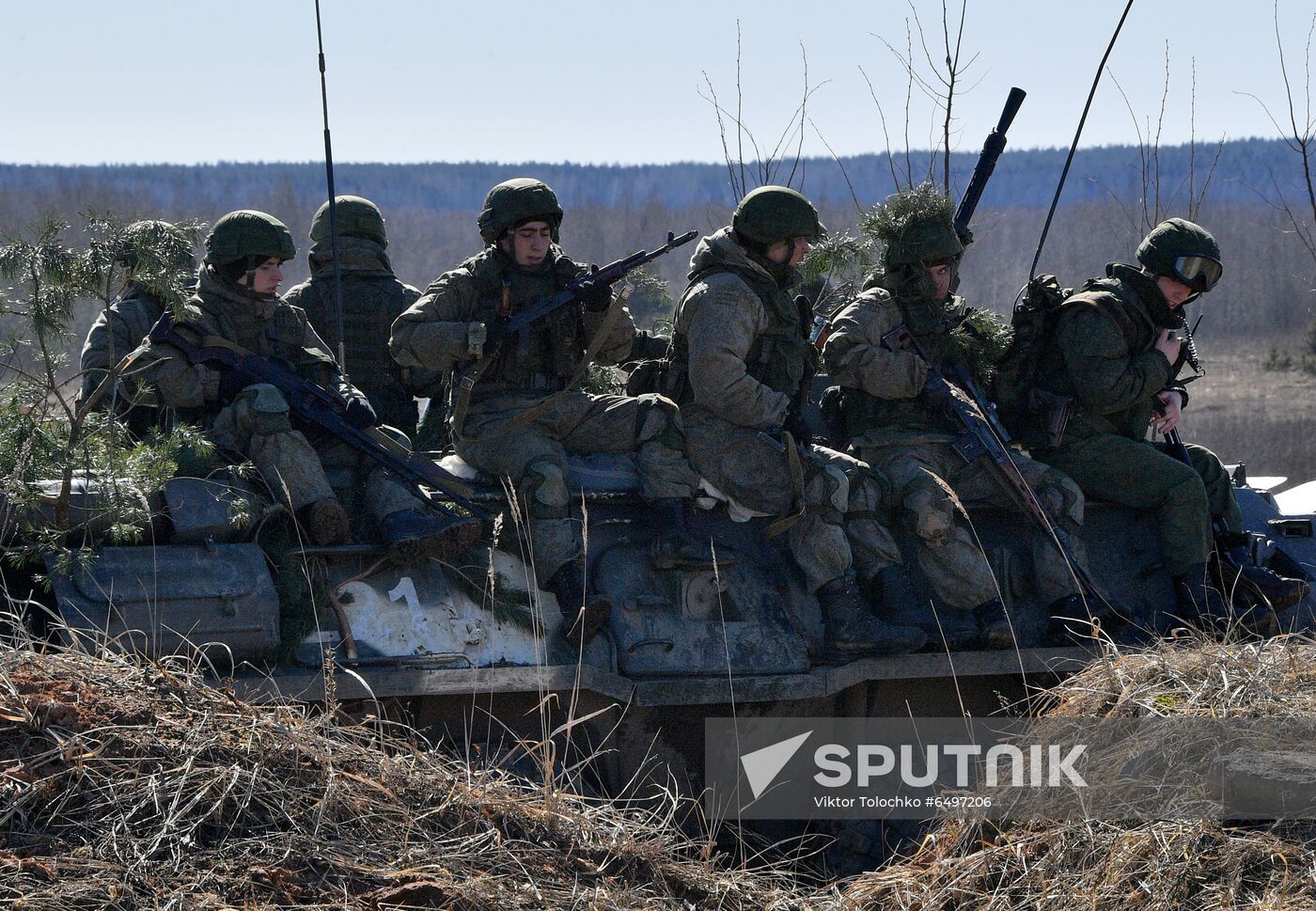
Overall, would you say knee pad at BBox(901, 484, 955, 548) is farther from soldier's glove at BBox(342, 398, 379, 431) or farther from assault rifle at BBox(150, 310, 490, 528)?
soldier's glove at BBox(342, 398, 379, 431)

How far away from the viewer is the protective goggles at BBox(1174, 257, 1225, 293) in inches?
316

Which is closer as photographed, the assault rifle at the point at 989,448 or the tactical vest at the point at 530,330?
the tactical vest at the point at 530,330

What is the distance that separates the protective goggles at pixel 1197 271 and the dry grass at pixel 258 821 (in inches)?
166

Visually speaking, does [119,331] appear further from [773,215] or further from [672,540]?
[773,215]

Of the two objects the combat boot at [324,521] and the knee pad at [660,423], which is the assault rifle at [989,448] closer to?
the knee pad at [660,423]

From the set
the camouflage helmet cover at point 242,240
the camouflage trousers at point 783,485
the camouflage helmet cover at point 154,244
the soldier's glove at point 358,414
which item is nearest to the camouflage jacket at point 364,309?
the camouflage helmet cover at point 242,240

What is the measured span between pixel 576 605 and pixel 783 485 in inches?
46.1

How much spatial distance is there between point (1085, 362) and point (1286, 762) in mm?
3102

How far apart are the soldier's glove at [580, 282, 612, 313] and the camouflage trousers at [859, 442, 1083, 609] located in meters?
1.53

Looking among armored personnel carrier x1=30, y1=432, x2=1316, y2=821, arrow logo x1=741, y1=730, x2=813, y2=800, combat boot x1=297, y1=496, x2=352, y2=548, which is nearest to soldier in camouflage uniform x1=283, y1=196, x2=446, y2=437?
armored personnel carrier x1=30, y1=432, x2=1316, y2=821

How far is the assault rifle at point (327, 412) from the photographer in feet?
22.2

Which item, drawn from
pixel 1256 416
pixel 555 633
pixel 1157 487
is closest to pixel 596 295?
pixel 555 633

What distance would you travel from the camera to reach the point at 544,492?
267 inches

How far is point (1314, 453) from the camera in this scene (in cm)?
2373
